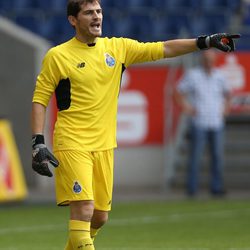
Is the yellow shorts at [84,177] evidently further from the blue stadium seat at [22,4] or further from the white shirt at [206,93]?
the blue stadium seat at [22,4]

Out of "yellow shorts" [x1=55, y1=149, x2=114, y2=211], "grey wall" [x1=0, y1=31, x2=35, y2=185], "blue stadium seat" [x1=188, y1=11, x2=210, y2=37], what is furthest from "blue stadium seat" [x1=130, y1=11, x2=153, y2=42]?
"yellow shorts" [x1=55, y1=149, x2=114, y2=211]

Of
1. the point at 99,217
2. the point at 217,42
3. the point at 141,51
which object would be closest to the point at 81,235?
the point at 99,217

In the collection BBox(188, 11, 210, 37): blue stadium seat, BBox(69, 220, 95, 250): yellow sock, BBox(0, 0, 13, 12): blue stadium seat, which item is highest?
BBox(0, 0, 13, 12): blue stadium seat

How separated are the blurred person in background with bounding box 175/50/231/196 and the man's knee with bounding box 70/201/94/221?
842 cm

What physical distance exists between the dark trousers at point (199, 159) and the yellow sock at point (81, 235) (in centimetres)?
844

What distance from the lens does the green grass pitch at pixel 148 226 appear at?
36.3 ft

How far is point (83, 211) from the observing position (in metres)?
8.07

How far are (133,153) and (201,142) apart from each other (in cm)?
179

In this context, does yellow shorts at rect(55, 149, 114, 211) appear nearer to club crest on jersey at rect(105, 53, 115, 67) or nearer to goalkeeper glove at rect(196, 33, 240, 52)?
club crest on jersey at rect(105, 53, 115, 67)

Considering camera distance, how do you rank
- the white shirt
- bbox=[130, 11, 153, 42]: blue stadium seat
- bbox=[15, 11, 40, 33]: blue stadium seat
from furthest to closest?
bbox=[15, 11, 40, 33]: blue stadium seat → bbox=[130, 11, 153, 42]: blue stadium seat → the white shirt

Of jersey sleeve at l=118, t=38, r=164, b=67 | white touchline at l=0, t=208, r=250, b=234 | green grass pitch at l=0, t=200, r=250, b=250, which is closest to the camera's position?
jersey sleeve at l=118, t=38, r=164, b=67

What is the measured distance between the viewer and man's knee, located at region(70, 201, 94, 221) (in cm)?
806

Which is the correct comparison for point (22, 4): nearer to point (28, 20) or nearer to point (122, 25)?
point (28, 20)

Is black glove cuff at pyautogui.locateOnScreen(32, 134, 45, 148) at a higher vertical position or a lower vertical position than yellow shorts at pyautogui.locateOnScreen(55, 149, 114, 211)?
higher
